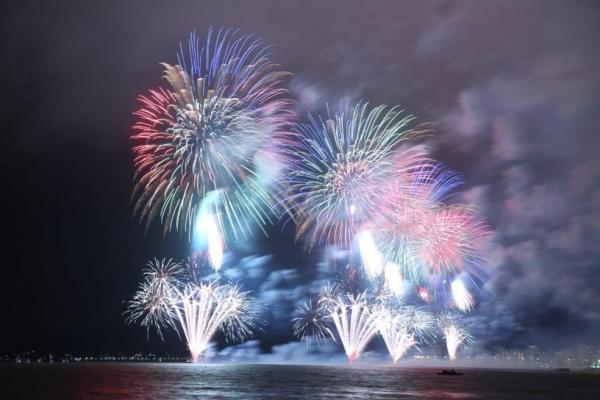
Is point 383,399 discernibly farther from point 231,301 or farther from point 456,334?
point 456,334

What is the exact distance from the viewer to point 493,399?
202 feet

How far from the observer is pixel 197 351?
270 feet

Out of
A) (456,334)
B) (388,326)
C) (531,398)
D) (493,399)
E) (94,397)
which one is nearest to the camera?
(94,397)

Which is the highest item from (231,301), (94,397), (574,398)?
(231,301)

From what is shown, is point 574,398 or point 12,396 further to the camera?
point 574,398

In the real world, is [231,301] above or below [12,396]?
above

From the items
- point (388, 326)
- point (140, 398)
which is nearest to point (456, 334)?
point (388, 326)

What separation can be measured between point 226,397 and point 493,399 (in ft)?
103

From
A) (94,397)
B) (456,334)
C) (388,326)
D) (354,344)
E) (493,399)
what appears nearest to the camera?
(94,397)

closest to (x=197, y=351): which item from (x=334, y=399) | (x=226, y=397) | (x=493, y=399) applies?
(x=226, y=397)

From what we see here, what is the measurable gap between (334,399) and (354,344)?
3760 cm

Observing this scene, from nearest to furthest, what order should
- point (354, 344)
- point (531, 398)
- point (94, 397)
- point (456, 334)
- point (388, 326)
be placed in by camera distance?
point (94, 397) → point (531, 398) → point (354, 344) → point (388, 326) → point (456, 334)

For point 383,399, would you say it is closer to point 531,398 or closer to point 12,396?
point 531,398

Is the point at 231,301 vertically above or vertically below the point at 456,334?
above
